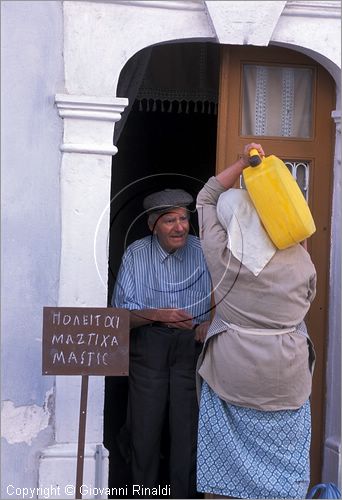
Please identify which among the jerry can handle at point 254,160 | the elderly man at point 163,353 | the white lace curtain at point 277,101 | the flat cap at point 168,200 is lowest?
the elderly man at point 163,353

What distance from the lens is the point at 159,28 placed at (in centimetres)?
563

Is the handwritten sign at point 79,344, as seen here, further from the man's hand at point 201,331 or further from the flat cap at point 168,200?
the flat cap at point 168,200

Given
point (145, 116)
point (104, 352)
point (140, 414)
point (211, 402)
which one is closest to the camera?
point (104, 352)

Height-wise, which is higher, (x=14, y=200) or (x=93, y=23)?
(x=93, y=23)

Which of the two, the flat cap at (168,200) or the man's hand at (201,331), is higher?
the flat cap at (168,200)

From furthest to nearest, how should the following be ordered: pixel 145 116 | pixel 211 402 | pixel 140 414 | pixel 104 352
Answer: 1. pixel 145 116
2. pixel 140 414
3. pixel 211 402
4. pixel 104 352

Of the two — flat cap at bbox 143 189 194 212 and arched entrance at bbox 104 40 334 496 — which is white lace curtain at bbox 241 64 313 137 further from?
flat cap at bbox 143 189 194 212

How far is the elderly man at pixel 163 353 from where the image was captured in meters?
5.83

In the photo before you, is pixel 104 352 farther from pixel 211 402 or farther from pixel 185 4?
pixel 185 4

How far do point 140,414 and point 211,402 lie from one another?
625 mm

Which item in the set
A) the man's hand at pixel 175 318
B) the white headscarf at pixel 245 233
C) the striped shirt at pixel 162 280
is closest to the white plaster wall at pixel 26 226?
the striped shirt at pixel 162 280

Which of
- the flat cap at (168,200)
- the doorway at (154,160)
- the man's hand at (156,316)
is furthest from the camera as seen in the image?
the doorway at (154,160)

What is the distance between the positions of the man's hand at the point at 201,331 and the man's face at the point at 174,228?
0.46 m

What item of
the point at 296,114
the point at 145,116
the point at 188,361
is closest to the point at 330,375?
the point at 188,361
